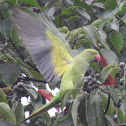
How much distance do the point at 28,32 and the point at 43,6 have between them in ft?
4.08

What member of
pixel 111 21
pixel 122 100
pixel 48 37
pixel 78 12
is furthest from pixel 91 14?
pixel 122 100

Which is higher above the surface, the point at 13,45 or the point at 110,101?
the point at 13,45

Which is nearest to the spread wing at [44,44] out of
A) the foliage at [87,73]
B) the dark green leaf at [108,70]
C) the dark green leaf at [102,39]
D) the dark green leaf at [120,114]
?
the foliage at [87,73]

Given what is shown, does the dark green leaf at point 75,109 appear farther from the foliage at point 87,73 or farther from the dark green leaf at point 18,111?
the dark green leaf at point 18,111

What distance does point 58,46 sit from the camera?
7.95ft

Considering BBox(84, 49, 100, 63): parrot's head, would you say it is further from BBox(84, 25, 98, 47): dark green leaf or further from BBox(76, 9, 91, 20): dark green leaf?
BBox(76, 9, 91, 20): dark green leaf

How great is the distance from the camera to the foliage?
1978 millimetres

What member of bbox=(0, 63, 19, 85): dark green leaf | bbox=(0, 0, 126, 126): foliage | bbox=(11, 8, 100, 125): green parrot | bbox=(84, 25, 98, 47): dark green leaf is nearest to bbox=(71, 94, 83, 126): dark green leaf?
bbox=(0, 0, 126, 126): foliage

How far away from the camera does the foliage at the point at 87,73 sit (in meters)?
1.98

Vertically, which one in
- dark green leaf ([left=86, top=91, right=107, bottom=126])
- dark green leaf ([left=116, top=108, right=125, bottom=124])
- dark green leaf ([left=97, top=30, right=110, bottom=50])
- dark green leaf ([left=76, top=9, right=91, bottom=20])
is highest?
dark green leaf ([left=76, top=9, right=91, bottom=20])

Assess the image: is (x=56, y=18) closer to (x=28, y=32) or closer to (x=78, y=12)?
(x=78, y=12)

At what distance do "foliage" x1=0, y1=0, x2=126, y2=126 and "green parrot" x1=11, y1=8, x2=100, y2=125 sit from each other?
0.09 m

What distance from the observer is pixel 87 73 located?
9.11ft

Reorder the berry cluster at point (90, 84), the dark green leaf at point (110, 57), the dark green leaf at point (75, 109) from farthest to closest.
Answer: the dark green leaf at point (110, 57) < the berry cluster at point (90, 84) < the dark green leaf at point (75, 109)
